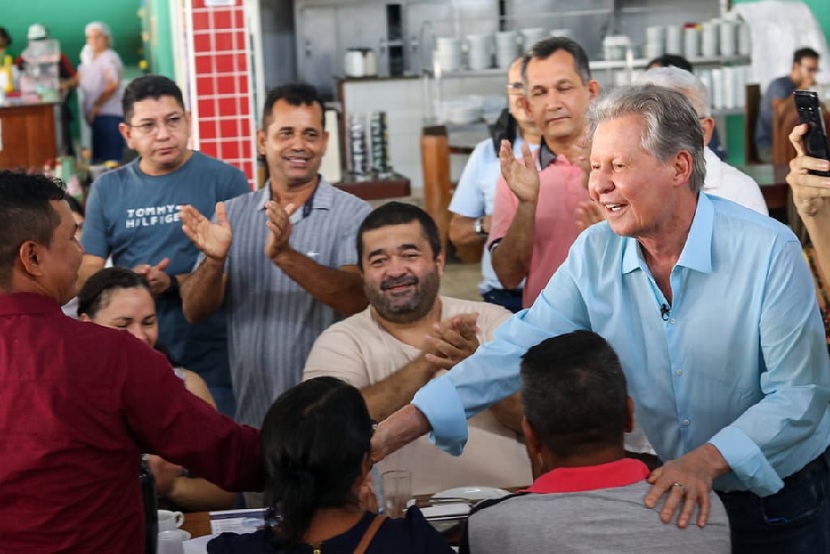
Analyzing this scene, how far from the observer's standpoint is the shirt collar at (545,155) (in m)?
3.91

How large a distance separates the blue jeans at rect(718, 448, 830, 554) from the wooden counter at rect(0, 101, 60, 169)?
1067cm

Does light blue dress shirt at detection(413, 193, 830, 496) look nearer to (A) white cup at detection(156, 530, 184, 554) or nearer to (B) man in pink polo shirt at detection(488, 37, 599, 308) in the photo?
(A) white cup at detection(156, 530, 184, 554)

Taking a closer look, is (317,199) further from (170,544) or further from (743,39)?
(743,39)

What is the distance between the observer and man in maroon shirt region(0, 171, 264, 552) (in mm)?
1990

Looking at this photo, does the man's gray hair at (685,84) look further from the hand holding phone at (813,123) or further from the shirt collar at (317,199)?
the hand holding phone at (813,123)

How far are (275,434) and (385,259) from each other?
4.46 feet

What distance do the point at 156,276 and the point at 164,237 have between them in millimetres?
279

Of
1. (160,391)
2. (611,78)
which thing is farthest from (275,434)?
(611,78)

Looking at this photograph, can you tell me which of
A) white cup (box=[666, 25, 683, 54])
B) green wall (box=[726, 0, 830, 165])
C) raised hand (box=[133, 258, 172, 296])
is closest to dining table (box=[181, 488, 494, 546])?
raised hand (box=[133, 258, 172, 296])

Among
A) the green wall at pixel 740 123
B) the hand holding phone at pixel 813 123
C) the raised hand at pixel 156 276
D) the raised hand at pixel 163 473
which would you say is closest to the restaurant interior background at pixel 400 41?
the green wall at pixel 740 123

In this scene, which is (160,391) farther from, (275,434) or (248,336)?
(248,336)

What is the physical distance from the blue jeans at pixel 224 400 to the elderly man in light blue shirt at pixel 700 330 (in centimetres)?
177

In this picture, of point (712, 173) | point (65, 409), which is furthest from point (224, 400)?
point (65, 409)

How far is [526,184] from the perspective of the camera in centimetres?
355
